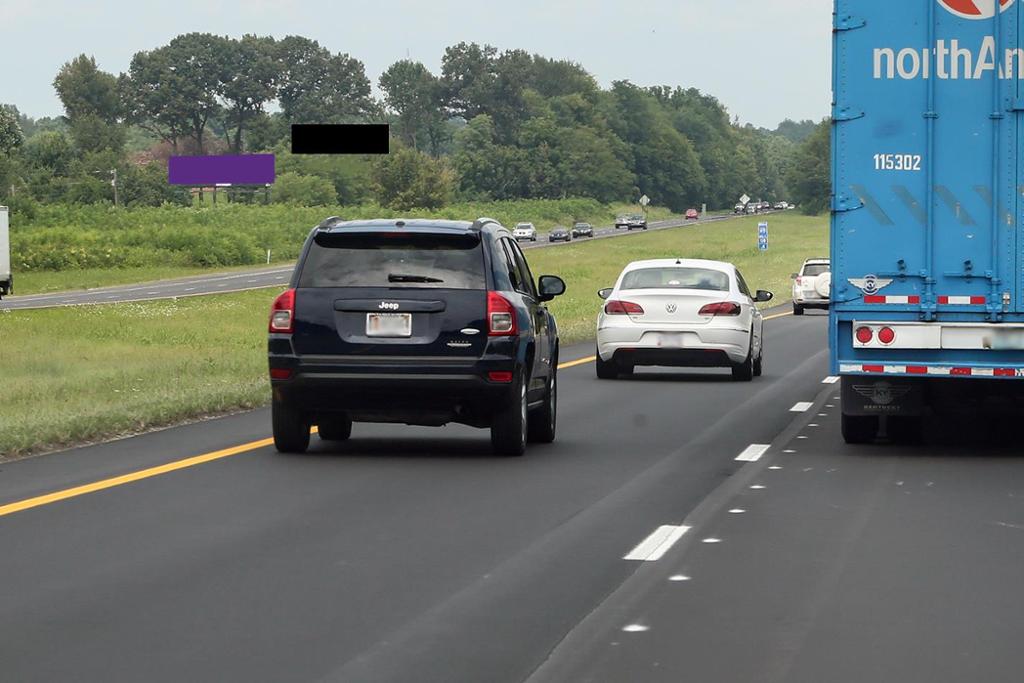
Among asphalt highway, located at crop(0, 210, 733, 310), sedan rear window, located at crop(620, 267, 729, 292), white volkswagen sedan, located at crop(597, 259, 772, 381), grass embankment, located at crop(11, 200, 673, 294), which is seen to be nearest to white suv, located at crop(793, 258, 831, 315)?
asphalt highway, located at crop(0, 210, 733, 310)

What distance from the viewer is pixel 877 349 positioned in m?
15.0

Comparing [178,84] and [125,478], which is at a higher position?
[178,84]

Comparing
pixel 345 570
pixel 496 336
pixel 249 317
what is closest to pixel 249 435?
pixel 496 336

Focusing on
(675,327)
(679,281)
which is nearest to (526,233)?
(679,281)

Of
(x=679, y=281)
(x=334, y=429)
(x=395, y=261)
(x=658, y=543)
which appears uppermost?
(x=395, y=261)

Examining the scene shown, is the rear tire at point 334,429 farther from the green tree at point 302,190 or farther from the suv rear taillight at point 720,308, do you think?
the green tree at point 302,190

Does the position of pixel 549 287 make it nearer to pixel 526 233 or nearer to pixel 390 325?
pixel 390 325

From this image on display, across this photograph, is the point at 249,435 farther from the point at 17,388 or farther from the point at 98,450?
the point at 17,388

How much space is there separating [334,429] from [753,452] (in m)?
3.54

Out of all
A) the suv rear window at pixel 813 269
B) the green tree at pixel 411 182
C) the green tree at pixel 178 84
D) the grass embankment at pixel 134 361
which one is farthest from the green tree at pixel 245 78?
the suv rear window at pixel 813 269

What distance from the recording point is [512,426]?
15.0 m

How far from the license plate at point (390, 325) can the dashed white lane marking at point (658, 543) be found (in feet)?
12.8

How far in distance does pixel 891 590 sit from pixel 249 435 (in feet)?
29.5

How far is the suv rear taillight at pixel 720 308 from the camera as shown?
2453 centimetres
